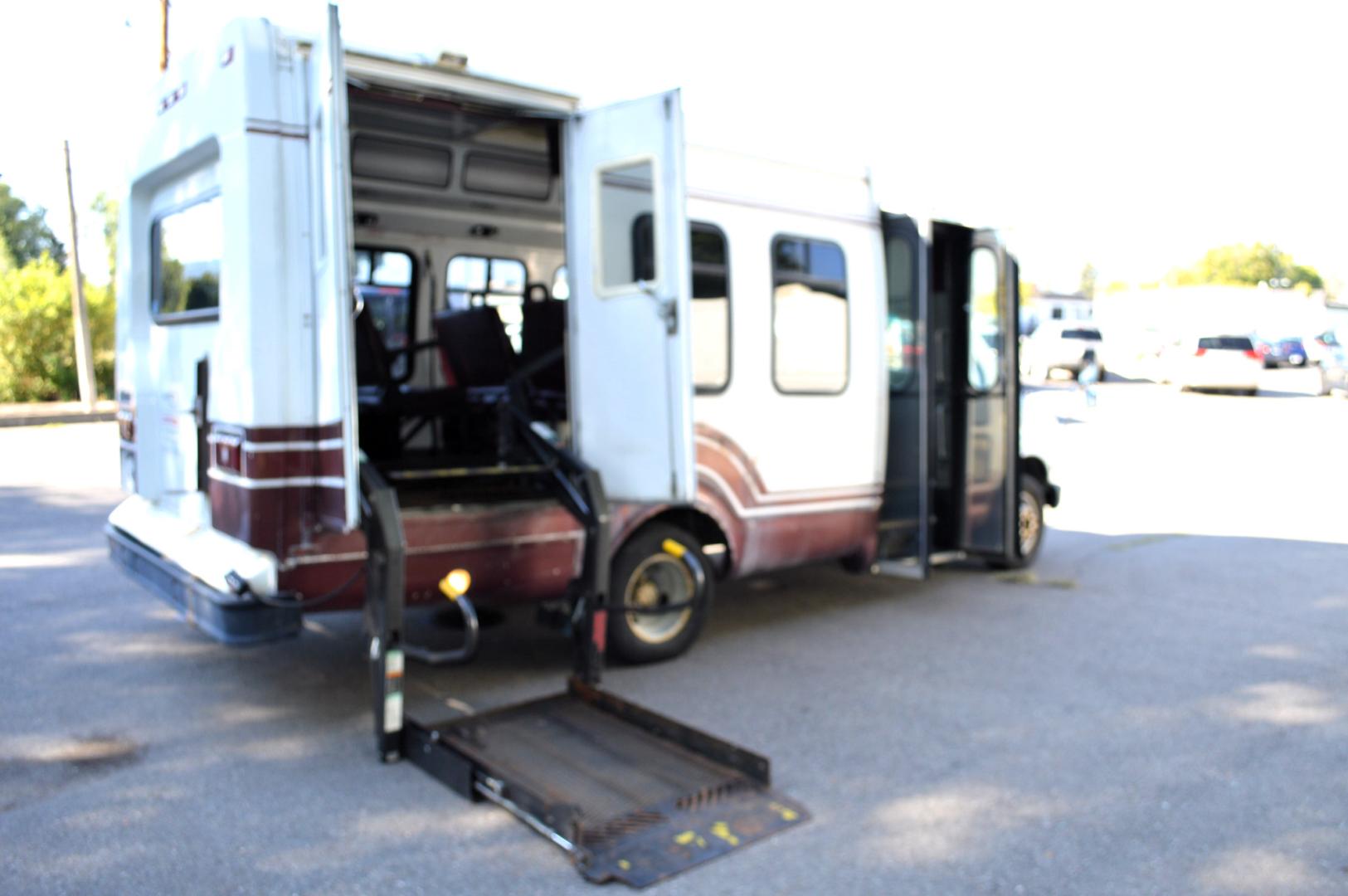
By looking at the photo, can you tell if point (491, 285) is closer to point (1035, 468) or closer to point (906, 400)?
point (906, 400)

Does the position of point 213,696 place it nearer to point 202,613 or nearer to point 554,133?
point 202,613

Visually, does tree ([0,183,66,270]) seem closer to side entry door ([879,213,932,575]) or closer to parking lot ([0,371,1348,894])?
parking lot ([0,371,1348,894])

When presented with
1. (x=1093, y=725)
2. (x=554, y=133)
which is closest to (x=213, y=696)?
(x=554, y=133)

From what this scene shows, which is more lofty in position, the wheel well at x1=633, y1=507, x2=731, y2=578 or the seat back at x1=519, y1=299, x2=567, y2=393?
the seat back at x1=519, y1=299, x2=567, y2=393

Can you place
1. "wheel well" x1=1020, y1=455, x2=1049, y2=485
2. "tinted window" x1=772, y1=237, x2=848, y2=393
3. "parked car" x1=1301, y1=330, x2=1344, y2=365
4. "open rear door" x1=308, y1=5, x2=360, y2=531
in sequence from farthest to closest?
"parked car" x1=1301, y1=330, x2=1344, y2=365 → "wheel well" x1=1020, y1=455, x2=1049, y2=485 → "tinted window" x1=772, y1=237, x2=848, y2=393 → "open rear door" x1=308, y1=5, x2=360, y2=531

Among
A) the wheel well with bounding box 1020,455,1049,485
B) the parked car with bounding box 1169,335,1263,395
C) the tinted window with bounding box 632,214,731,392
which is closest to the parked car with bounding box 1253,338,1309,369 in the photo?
the parked car with bounding box 1169,335,1263,395

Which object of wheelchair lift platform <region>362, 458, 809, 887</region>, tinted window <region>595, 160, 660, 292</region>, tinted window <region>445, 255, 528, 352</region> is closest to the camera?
wheelchair lift platform <region>362, 458, 809, 887</region>

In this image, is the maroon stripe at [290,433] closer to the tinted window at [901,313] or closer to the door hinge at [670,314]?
the door hinge at [670,314]

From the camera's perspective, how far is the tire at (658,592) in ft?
19.8

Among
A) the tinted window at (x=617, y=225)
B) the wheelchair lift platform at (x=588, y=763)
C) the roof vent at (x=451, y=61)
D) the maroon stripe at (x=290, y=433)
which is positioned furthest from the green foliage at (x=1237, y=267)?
the maroon stripe at (x=290, y=433)

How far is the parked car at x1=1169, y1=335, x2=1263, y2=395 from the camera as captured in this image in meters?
27.7

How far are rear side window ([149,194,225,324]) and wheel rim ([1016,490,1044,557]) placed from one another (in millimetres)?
5990

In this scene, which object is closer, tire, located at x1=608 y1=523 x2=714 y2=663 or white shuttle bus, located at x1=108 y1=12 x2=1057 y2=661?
white shuttle bus, located at x1=108 y1=12 x2=1057 y2=661

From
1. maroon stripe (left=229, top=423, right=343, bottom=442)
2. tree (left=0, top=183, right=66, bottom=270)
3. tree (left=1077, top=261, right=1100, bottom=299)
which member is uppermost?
tree (left=1077, top=261, right=1100, bottom=299)
